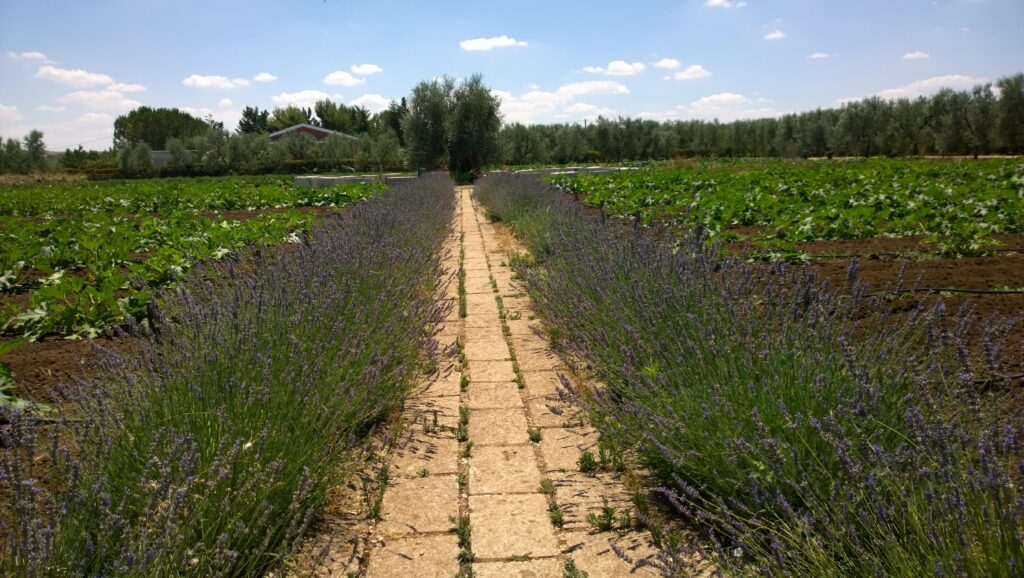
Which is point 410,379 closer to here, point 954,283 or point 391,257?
point 391,257

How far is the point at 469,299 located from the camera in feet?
23.2

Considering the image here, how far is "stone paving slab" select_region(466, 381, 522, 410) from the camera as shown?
13.5ft

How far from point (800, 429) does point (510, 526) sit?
1210mm

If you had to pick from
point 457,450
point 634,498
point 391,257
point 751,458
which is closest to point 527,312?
point 391,257

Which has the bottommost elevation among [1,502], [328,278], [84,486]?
[1,502]

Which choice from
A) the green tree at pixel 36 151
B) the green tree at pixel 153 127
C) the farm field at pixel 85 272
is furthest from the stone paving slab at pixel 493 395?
the green tree at pixel 153 127

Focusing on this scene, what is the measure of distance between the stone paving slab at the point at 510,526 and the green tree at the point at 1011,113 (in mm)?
45684

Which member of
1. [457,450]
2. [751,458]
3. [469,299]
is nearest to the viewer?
[751,458]

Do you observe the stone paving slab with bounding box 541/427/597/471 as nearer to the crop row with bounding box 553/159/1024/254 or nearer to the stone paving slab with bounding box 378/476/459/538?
the stone paving slab with bounding box 378/476/459/538

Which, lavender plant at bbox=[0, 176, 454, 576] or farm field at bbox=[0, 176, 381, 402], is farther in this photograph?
farm field at bbox=[0, 176, 381, 402]

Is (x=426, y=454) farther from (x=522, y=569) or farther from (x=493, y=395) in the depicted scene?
(x=522, y=569)

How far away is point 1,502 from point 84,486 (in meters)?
0.71

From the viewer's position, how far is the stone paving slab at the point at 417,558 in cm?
244

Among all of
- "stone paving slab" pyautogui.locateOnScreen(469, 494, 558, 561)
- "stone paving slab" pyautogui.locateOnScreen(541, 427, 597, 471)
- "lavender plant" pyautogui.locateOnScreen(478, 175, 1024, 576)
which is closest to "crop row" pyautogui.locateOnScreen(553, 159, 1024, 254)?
"lavender plant" pyautogui.locateOnScreen(478, 175, 1024, 576)
